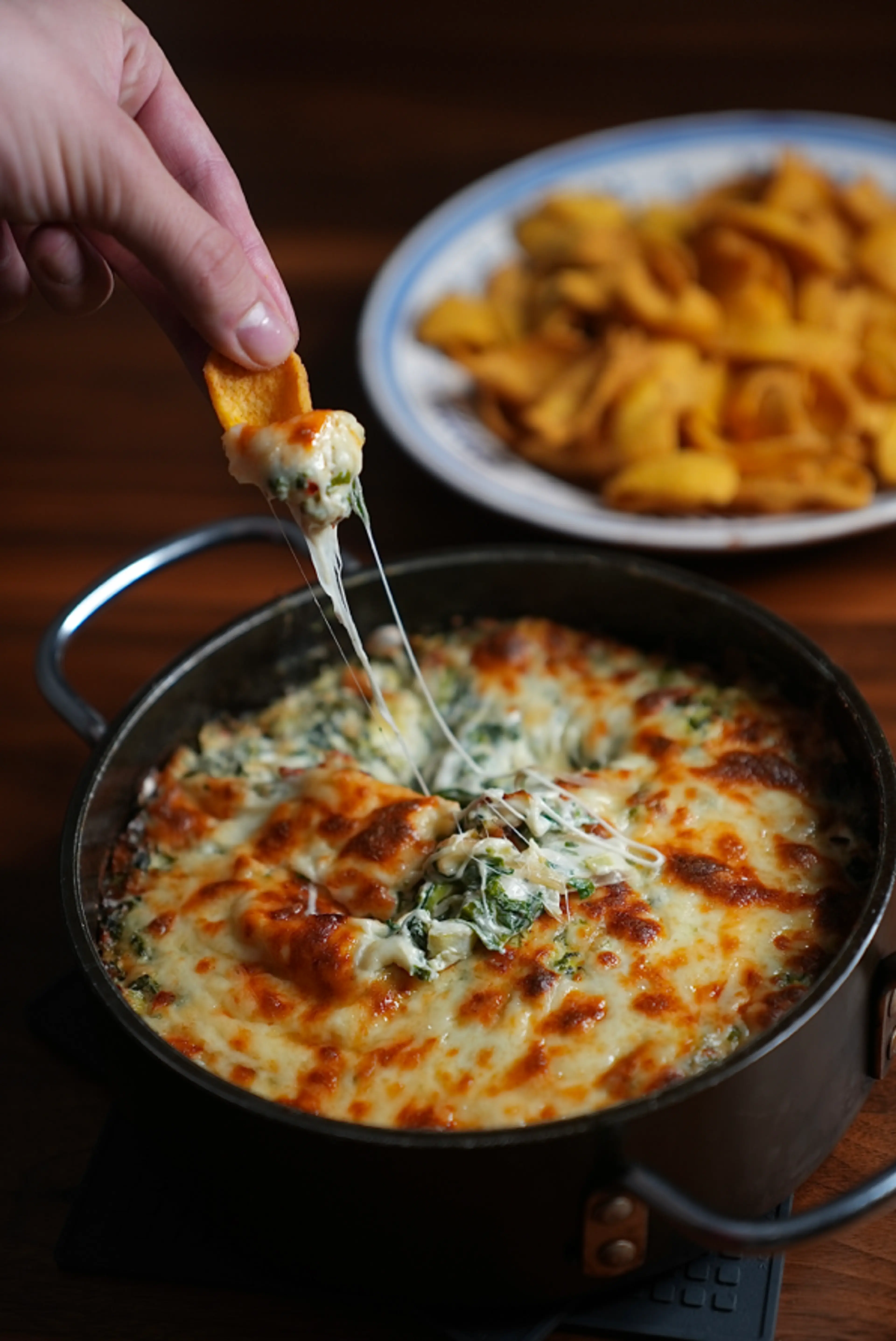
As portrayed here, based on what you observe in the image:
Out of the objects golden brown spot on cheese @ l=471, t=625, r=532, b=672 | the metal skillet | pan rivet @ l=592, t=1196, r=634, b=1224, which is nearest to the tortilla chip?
the metal skillet

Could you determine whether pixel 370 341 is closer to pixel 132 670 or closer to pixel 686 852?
pixel 132 670

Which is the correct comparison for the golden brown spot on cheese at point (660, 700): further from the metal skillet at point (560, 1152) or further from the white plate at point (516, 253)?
the white plate at point (516, 253)

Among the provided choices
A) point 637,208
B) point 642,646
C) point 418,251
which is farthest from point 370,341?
point 642,646

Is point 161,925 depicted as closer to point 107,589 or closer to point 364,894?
point 364,894

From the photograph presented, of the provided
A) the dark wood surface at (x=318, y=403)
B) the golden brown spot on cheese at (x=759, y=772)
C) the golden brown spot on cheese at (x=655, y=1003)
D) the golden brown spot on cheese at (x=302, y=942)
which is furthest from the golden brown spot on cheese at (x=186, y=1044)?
the golden brown spot on cheese at (x=759, y=772)

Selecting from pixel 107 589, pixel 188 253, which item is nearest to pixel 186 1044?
pixel 107 589

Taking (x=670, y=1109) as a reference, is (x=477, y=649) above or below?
below
